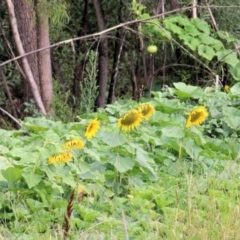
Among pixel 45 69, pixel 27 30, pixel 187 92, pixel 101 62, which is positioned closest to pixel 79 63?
pixel 101 62

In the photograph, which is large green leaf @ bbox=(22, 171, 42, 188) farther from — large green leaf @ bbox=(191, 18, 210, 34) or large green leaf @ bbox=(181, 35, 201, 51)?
large green leaf @ bbox=(191, 18, 210, 34)

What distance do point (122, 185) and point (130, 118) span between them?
0.41 metres

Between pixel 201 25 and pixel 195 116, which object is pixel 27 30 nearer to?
pixel 201 25

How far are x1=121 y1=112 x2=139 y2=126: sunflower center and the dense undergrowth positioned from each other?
0.50 feet

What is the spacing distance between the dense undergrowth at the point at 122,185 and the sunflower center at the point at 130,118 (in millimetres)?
154

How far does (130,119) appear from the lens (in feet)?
12.8

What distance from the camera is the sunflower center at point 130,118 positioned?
154 inches

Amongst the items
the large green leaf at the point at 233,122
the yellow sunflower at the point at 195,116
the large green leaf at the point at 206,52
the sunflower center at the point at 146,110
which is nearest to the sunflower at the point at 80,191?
the sunflower center at the point at 146,110

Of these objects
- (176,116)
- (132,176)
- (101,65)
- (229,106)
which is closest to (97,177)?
(132,176)

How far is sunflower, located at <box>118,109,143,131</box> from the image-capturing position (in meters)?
3.91

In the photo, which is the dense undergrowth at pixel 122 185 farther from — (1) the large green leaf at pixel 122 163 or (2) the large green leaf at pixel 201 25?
(2) the large green leaf at pixel 201 25

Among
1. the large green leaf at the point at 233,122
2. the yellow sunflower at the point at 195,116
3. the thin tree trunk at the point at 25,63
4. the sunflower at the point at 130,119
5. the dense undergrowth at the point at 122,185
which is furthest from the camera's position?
the thin tree trunk at the point at 25,63

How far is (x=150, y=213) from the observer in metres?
3.60

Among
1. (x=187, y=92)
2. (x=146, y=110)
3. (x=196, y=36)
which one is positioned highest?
(x=146, y=110)
